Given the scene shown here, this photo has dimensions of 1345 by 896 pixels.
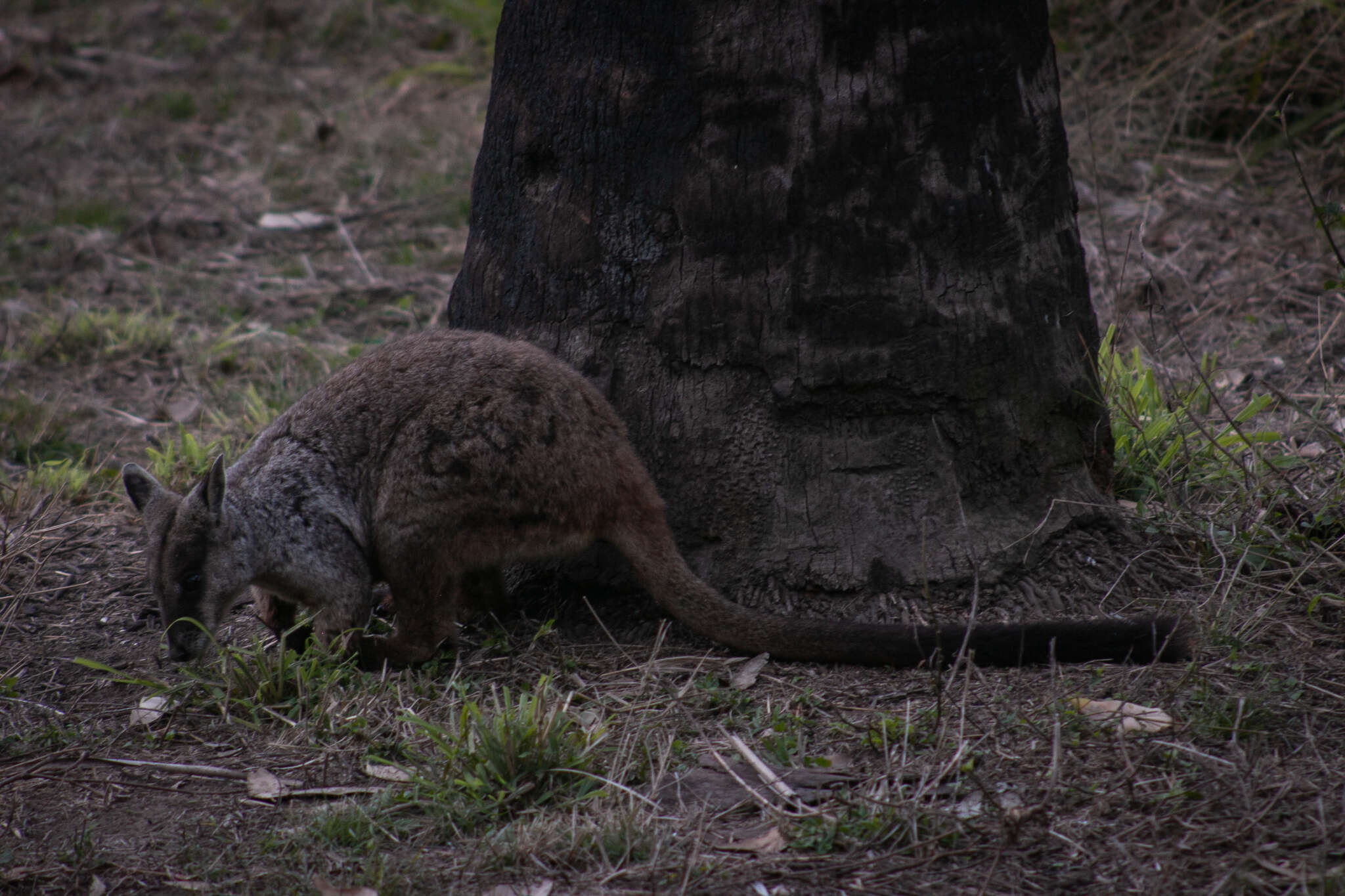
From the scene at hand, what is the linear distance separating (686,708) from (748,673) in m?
0.30

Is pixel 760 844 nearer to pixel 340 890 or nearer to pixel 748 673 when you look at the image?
pixel 748 673

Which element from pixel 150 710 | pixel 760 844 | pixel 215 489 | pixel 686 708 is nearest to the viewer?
pixel 760 844

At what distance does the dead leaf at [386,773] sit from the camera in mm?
3621

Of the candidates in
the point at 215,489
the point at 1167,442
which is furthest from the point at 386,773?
the point at 1167,442

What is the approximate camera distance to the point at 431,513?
4266mm

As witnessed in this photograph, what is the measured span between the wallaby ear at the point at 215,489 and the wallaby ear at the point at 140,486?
264 millimetres

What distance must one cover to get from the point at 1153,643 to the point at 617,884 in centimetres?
187

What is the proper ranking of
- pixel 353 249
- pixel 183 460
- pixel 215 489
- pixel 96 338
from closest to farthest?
pixel 215 489, pixel 183 460, pixel 96 338, pixel 353 249

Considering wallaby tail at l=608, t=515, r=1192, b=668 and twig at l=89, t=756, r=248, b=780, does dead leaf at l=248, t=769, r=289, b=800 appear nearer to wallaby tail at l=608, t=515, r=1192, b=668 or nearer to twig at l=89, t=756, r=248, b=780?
twig at l=89, t=756, r=248, b=780

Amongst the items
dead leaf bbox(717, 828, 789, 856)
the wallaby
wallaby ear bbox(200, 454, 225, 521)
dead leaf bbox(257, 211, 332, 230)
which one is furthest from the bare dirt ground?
dead leaf bbox(257, 211, 332, 230)

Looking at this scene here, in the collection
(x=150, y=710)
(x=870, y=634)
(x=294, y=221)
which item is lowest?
(x=150, y=710)

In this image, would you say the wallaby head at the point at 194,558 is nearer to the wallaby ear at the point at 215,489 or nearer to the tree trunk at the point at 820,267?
the wallaby ear at the point at 215,489

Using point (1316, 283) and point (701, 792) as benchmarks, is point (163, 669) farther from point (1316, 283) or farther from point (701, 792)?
point (1316, 283)

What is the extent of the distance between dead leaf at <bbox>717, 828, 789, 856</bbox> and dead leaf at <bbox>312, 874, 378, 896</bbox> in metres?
0.92
